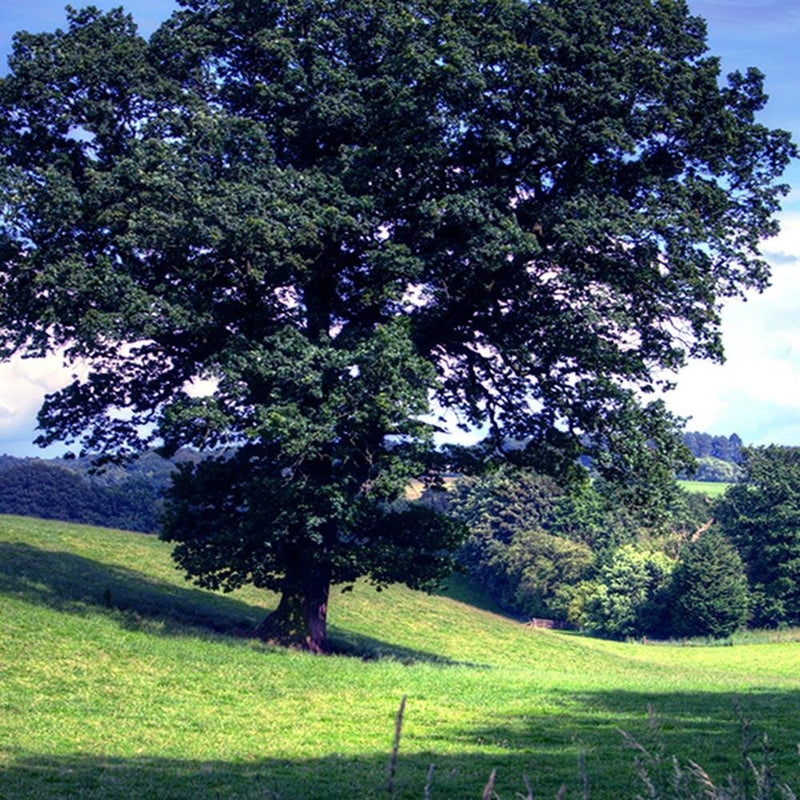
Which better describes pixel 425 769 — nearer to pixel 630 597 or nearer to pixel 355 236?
pixel 355 236

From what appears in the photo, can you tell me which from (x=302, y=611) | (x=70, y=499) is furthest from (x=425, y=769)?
(x=70, y=499)

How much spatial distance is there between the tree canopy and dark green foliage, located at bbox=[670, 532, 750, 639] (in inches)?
2560

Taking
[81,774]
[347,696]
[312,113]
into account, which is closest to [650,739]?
[347,696]

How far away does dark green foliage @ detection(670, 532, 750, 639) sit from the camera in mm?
89375

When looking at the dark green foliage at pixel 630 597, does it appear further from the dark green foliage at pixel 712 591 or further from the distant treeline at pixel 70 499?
the distant treeline at pixel 70 499

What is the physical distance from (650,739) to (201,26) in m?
23.5

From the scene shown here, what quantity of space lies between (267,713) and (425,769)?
562 cm

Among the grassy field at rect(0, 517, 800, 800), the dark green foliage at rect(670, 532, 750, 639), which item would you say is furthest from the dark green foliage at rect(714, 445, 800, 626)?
the grassy field at rect(0, 517, 800, 800)

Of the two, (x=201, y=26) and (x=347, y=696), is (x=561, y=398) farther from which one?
(x=201, y=26)

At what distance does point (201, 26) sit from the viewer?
2970 centimetres

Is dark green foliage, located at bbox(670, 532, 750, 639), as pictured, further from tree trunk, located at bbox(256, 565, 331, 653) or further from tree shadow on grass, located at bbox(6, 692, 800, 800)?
tree shadow on grass, located at bbox(6, 692, 800, 800)

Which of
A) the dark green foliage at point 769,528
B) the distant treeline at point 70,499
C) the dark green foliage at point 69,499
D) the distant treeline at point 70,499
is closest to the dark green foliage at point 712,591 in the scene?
the dark green foliage at point 769,528

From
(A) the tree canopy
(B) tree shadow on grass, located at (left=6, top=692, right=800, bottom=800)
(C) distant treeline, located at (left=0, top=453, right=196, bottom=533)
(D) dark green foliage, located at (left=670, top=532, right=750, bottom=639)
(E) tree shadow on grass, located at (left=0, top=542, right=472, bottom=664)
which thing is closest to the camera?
(B) tree shadow on grass, located at (left=6, top=692, right=800, bottom=800)

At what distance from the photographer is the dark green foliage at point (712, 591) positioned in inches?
3519
